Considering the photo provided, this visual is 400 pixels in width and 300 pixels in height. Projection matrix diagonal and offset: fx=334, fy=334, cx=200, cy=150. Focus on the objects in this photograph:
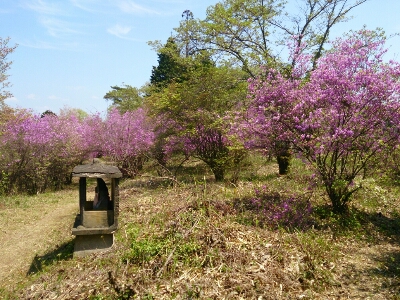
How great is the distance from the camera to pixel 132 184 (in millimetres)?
14016

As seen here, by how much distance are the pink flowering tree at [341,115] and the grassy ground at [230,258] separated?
719mm

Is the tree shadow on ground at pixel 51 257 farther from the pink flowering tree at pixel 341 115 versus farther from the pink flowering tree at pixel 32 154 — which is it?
the pink flowering tree at pixel 32 154

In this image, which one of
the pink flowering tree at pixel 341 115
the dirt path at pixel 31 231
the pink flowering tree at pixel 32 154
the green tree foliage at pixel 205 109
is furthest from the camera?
the pink flowering tree at pixel 32 154

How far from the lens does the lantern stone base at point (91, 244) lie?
22.1 ft

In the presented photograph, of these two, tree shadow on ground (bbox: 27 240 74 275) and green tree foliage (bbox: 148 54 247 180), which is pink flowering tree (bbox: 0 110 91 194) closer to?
green tree foliage (bbox: 148 54 247 180)

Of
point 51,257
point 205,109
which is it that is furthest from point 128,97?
point 51,257

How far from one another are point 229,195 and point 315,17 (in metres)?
9.35

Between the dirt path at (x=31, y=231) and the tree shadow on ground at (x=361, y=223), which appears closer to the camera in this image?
the tree shadow on ground at (x=361, y=223)

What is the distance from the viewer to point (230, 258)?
5363mm

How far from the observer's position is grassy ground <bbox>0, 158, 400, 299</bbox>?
4.75 m

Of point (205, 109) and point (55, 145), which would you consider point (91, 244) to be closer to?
point (205, 109)

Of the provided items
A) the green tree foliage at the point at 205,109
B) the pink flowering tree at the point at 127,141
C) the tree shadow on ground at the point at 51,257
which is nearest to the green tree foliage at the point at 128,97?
the pink flowering tree at the point at 127,141

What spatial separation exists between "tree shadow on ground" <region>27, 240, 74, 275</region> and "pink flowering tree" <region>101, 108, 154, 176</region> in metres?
8.40

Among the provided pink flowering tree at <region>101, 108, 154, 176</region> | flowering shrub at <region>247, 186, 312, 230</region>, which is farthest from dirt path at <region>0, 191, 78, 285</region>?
flowering shrub at <region>247, 186, 312, 230</region>
